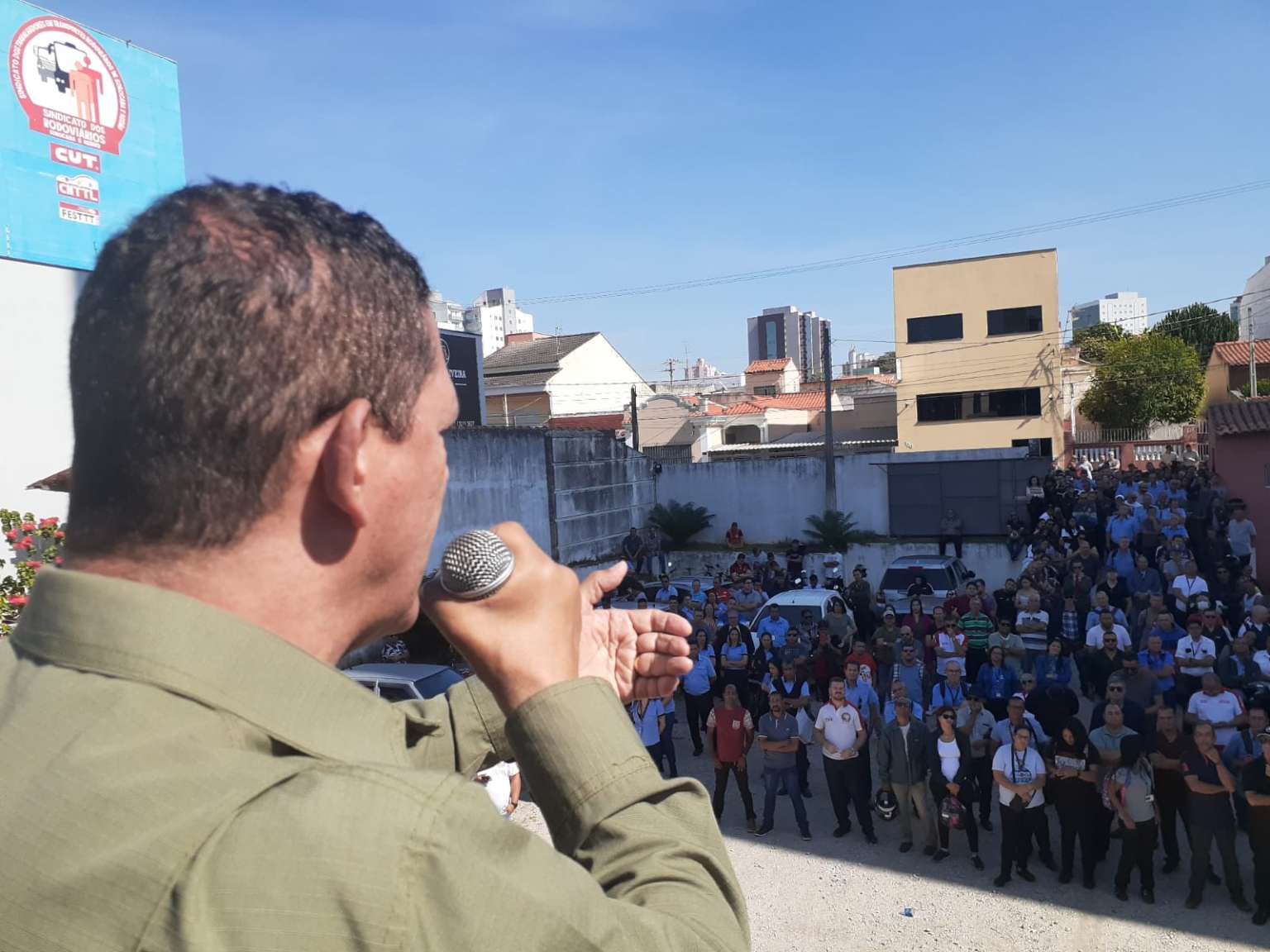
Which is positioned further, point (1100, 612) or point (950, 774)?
point (1100, 612)

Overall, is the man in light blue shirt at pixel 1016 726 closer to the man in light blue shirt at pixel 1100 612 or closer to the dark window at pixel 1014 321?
Answer: the man in light blue shirt at pixel 1100 612

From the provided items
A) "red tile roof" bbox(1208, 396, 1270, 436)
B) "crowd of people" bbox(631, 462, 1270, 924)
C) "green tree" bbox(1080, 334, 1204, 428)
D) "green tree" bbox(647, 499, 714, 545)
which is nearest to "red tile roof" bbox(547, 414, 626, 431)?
"green tree" bbox(647, 499, 714, 545)

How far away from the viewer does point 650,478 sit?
2595 cm

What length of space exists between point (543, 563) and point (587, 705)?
0.18 m

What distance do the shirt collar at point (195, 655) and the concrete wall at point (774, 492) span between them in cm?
2443

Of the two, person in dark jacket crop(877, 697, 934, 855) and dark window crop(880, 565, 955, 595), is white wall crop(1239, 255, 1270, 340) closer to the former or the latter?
dark window crop(880, 565, 955, 595)

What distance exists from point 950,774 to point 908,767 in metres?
0.38

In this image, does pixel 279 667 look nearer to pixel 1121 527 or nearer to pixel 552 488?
pixel 1121 527

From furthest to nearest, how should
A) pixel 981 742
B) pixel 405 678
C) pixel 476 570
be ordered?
pixel 405 678 < pixel 981 742 < pixel 476 570

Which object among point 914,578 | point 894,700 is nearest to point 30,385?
point 894,700

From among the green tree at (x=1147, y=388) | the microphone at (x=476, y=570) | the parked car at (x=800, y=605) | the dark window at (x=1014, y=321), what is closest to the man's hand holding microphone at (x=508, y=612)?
the microphone at (x=476, y=570)

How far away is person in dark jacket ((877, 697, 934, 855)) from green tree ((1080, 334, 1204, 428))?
38.8m

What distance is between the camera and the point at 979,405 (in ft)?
114

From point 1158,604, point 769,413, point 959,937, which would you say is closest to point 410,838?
point 959,937
